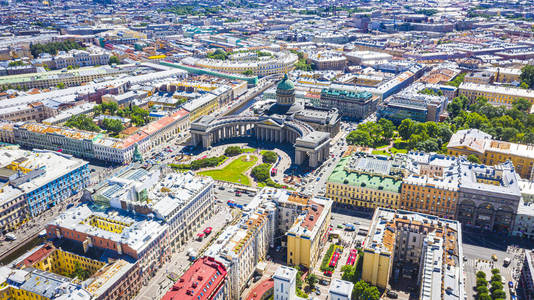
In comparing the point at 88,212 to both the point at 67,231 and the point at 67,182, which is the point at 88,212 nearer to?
the point at 67,231

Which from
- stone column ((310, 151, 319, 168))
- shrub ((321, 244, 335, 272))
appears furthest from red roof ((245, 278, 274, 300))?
stone column ((310, 151, 319, 168))

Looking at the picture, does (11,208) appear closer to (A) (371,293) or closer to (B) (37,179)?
(B) (37,179)

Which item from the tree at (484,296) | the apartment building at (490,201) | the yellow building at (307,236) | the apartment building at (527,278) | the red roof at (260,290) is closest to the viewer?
the tree at (484,296)

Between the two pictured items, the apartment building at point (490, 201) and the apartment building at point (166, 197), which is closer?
the apartment building at point (166, 197)

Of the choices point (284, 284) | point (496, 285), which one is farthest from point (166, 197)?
point (496, 285)

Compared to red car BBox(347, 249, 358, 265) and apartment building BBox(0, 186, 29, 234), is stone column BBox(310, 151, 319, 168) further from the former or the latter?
apartment building BBox(0, 186, 29, 234)

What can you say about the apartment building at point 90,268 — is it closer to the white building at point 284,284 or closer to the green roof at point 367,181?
the white building at point 284,284

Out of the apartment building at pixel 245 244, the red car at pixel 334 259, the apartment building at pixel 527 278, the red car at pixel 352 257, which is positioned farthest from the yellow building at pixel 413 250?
the apartment building at pixel 245 244
